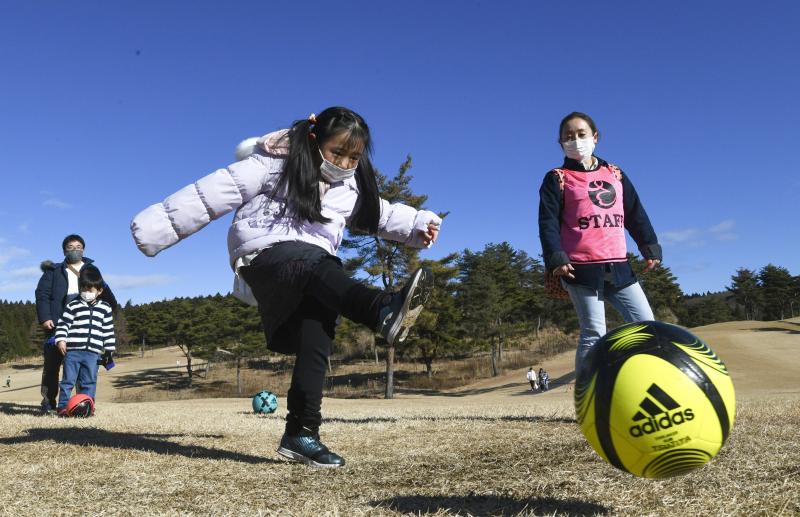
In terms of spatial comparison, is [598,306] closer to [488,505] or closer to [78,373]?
[488,505]

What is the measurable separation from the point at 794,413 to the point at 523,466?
357cm

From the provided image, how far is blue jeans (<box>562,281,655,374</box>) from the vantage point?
4996 millimetres

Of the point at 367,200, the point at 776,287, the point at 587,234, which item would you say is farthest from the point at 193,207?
the point at 776,287

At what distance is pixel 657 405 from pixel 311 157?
2.52 meters

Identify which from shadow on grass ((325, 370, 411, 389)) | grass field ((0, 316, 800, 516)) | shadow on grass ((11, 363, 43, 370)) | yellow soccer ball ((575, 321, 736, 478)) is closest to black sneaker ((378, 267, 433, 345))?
grass field ((0, 316, 800, 516))

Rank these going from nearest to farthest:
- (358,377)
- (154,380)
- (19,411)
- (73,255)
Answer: (73,255) → (19,411) → (358,377) → (154,380)

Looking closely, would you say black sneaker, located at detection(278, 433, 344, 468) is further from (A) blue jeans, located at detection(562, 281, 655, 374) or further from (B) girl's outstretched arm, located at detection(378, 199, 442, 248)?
(A) blue jeans, located at detection(562, 281, 655, 374)

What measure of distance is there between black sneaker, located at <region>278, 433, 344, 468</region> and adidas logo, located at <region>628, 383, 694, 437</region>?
184 cm

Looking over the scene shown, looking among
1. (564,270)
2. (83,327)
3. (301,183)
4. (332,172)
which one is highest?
(332,172)

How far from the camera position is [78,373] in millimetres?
7996

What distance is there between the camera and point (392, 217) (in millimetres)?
4469

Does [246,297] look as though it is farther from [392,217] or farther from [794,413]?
[794,413]

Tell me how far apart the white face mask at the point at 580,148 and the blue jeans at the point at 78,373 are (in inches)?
255

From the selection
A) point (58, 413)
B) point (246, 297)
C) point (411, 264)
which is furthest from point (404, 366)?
point (246, 297)
